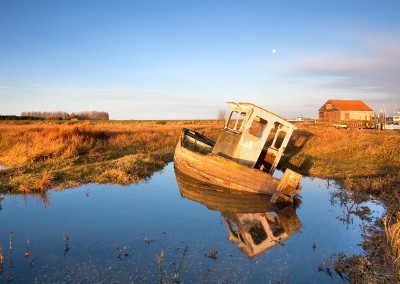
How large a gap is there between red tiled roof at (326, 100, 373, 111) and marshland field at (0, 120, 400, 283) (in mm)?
40775

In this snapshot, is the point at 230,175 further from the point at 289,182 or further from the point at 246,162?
the point at 289,182

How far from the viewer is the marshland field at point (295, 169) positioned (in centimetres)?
640

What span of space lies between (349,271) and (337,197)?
20.0 ft

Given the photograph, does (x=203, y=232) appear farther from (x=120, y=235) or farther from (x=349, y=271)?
(x=349, y=271)

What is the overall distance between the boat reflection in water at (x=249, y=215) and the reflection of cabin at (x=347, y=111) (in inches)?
2062

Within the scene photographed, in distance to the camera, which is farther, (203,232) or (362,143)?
(362,143)

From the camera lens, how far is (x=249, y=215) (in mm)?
9859

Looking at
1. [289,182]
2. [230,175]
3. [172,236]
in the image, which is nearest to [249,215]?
[289,182]

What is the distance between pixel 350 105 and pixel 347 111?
11.1 feet

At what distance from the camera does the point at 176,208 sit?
10562 mm

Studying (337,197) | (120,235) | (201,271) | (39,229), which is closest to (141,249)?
(120,235)

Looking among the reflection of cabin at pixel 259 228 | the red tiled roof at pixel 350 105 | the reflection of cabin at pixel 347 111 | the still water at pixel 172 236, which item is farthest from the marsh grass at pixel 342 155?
the red tiled roof at pixel 350 105

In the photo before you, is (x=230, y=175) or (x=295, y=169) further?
(x=295, y=169)

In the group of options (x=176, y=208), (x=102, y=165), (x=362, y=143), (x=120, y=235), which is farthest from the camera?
(x=362, y=143)
